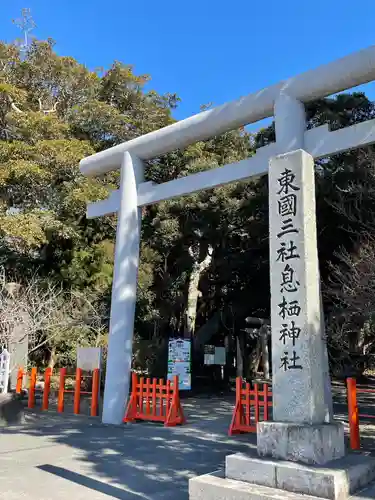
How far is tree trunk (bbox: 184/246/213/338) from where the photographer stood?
18859mm

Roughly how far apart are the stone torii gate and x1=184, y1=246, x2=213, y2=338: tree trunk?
30.7ft

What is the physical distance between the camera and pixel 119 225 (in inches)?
374

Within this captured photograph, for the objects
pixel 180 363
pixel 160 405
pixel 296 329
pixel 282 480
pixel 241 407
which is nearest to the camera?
pixel 282 480

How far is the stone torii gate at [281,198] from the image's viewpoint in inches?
181

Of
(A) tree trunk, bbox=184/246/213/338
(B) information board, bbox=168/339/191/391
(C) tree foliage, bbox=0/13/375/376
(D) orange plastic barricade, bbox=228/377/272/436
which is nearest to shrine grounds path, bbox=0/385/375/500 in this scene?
(D) orange plastic barricade, bbox=228/377/272/436

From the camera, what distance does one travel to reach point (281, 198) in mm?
5090

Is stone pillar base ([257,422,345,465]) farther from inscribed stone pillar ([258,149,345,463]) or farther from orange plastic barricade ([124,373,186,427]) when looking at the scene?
orange plastic barricade ([124,373,186,427])

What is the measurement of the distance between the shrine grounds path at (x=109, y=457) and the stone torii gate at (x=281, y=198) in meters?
1.08

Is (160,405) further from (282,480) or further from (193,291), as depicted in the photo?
(193,291)

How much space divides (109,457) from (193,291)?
1335 cm

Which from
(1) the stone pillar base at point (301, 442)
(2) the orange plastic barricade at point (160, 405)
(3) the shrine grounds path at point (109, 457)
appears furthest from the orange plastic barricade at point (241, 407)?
(1) the stone pillar base at point (301, 442)

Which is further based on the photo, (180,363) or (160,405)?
(180,363)

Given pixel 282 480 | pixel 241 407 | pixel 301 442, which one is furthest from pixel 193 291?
pixel 282 480

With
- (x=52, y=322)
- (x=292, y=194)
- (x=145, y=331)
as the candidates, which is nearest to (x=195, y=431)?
(x=292, y=194)
